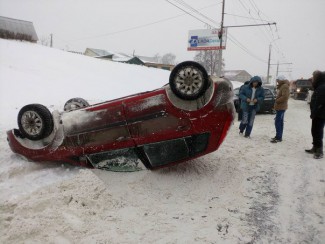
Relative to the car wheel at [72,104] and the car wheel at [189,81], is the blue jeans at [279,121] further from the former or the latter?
the car wheel at [72,104]

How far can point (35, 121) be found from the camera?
4.30 meters

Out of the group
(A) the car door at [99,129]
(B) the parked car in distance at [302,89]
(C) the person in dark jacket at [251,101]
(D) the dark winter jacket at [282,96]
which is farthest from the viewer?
(B) the parked car in distance at [302,89]

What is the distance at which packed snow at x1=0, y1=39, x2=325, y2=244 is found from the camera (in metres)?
2.94

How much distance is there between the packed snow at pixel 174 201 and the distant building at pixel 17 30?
2550 cm

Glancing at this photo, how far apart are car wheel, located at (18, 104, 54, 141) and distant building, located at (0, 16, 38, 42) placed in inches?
1066

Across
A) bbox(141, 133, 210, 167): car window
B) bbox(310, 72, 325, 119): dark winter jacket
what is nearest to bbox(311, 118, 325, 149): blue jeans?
bbox(310, 72, 325, 119): dark winter jacket

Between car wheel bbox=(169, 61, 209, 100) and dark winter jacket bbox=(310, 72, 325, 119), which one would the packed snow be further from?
car wheel bbox=(169, 61, 209, 100)

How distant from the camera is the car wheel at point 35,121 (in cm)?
427

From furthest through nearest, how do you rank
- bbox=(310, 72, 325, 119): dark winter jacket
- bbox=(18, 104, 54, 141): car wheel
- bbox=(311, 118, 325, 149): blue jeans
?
1. bbox=(311, 118, 325, 149): blue jeans
2. bbox=(310, 72, 325, 119): dark winter jacket
3. bbox=(18, 104, 54, 141): car wheel

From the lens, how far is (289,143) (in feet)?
22.4

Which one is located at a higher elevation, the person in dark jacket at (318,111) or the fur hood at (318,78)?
the fur hood at (318,78)

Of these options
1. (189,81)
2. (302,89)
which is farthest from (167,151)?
(302,89)

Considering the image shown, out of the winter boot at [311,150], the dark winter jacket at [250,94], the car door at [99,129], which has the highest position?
the dark winter jacket at [250,94]

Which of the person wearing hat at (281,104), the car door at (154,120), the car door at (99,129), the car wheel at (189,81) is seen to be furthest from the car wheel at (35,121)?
the person wearing hat at (281,104)
